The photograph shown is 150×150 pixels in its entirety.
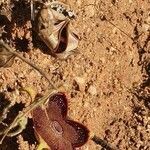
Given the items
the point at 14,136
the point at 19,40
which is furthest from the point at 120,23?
the point at 14,136

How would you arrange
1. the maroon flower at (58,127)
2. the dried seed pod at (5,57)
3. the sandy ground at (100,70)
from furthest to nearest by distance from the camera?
the sandy ground at (100,70) → the maroon flower at (58,127) → the dried seed pod at (5,57)

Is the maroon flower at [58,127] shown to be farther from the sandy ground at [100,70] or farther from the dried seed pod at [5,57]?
the dried seed pod at [5,57]

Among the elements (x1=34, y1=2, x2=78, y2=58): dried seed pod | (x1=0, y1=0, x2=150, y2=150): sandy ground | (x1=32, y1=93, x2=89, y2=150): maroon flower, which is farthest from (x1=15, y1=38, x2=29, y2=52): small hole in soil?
(x1=32, y1=93, x2=89, y2=150): maroon flower

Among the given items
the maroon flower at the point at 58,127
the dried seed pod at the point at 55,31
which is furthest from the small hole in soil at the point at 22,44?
the maroon flower at the point at 58,127

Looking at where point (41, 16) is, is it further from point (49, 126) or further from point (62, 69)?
point (49, 126)

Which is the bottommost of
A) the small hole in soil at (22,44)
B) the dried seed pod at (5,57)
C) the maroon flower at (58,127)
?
the maroon flower at (58,127)

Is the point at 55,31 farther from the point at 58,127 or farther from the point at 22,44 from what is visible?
the point at 58,127

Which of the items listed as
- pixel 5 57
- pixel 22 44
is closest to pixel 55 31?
pixel 22 44
